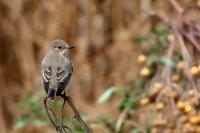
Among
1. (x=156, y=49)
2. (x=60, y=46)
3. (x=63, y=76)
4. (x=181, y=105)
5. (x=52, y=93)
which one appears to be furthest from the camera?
(x=156, y=49)

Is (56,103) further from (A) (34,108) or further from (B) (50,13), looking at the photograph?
(B) (50,13)

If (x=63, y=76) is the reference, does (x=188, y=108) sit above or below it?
below

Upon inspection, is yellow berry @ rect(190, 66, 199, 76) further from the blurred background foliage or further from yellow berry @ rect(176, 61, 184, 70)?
the blurred background foliage

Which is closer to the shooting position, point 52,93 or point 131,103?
point 52,93

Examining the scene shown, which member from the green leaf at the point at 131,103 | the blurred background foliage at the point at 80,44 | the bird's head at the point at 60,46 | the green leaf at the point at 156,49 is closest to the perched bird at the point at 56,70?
the bird's head at the point at 60,46

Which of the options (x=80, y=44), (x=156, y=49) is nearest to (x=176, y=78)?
(x=156, y=49)

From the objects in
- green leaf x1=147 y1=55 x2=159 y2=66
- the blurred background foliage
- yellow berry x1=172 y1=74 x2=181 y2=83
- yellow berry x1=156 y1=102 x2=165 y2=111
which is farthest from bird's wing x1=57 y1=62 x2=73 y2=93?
the blurred background foliage

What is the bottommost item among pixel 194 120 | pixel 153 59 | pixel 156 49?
pixel 194 120

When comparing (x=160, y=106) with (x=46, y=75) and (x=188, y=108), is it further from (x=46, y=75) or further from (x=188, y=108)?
(x=46, y=75)

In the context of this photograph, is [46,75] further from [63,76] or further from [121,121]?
[121,121]

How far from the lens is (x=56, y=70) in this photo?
4.22m

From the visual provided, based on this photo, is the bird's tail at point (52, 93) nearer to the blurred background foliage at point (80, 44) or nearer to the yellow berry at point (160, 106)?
the yellow berry at point (160, 106)

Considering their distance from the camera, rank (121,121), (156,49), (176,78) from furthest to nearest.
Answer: (156,49) < (121,121) < (176,78)

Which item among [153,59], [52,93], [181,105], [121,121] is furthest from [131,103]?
[52,93]
